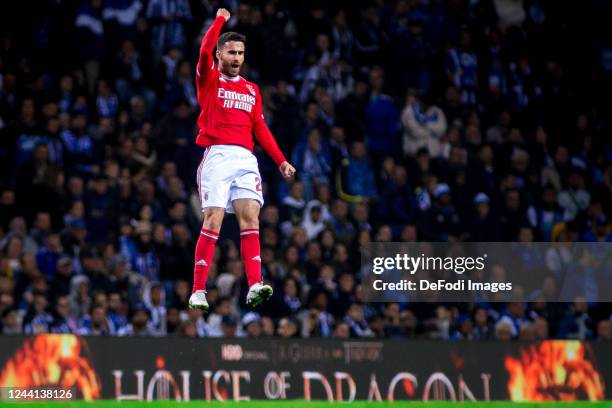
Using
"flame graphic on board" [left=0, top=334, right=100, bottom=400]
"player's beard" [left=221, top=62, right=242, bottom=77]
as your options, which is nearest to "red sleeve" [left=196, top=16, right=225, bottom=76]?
"player's beard" [left=221, top=62, right=242, bottom=77]

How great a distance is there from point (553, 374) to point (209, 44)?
25.3 feet

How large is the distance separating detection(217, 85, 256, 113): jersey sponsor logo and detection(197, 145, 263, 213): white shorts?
37 cm

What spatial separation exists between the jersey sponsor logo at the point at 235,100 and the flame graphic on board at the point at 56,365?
4.62m

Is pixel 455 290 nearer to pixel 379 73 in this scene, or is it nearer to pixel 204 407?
pixel 379 73

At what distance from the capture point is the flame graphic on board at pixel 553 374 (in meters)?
17.8

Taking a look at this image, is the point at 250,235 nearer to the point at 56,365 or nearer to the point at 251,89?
the point at 251,89

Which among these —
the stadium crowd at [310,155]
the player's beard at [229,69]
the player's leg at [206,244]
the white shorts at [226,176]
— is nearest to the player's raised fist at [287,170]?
the white shorts at [226,176]

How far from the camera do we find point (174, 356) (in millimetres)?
16828

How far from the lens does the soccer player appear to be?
13000 mm

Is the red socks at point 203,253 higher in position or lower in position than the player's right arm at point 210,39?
lower

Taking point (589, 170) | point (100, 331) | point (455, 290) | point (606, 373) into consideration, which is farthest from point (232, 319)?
point (589, 170)

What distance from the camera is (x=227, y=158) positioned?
1303 centimetres
